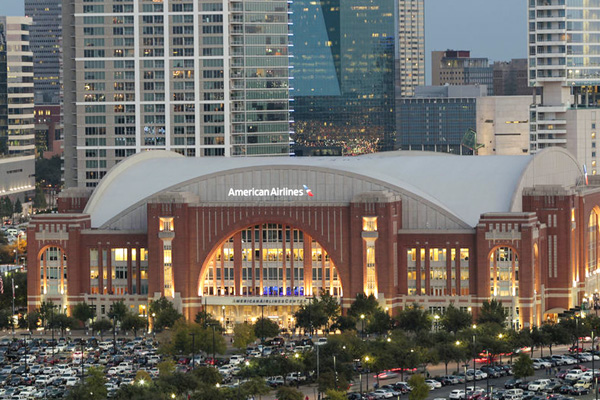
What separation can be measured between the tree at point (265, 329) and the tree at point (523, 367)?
32.5 meters

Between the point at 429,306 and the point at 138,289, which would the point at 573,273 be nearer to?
the point at 429,306

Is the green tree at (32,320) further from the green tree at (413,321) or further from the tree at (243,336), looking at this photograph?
the green tree at (413,321)

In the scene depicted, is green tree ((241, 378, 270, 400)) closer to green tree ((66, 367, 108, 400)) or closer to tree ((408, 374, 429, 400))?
green tree ((66, 367, 108, 400))

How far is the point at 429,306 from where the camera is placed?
618 feet

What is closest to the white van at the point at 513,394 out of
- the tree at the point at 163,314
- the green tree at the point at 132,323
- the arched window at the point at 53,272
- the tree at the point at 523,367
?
the tree at the point at 523,367

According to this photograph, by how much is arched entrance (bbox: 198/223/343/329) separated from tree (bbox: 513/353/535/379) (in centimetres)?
4098

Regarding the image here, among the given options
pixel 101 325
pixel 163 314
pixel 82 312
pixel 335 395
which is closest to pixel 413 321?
pixel 163 314

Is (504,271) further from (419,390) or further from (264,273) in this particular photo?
(419,390)

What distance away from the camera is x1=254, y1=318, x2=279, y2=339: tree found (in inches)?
6900

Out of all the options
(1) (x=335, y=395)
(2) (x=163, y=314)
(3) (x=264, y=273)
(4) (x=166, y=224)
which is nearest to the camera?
(1) (x=335, y=395)

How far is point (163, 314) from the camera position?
601 ft

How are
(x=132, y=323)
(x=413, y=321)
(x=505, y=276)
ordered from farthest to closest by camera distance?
(x=505, y=276)
(x=132, y=323)
(x=413, y=321)

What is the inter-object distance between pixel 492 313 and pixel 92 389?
2071 inches

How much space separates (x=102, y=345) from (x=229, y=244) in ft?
73.4
